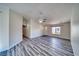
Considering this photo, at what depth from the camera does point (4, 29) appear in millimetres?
3158

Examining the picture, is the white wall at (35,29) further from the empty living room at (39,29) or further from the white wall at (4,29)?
the white wall at (4,29)


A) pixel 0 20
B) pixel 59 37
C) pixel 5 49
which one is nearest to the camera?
pixel 0 20

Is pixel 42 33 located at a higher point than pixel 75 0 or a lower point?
lower

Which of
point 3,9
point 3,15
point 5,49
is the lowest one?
point 5,49

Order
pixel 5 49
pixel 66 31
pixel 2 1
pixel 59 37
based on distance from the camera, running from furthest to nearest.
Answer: pixel 59 37
pixel 66 31
pixel 5 49
pixel 2 1

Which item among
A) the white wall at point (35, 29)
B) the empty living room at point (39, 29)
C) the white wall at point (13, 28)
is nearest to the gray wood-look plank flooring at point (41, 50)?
the empty living room at point (39, 29)

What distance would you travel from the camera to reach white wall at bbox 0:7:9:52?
3052mm

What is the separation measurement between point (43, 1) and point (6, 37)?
9.52 feet

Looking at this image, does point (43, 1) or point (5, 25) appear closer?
point (43, 1)

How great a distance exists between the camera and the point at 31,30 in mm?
6688

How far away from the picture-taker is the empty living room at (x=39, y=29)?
8.12 ft

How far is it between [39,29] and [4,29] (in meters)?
4.90

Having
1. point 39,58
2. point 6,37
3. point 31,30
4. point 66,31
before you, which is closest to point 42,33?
point 31,30

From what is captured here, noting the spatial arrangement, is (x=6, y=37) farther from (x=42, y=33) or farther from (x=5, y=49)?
(x=42, y=33)
